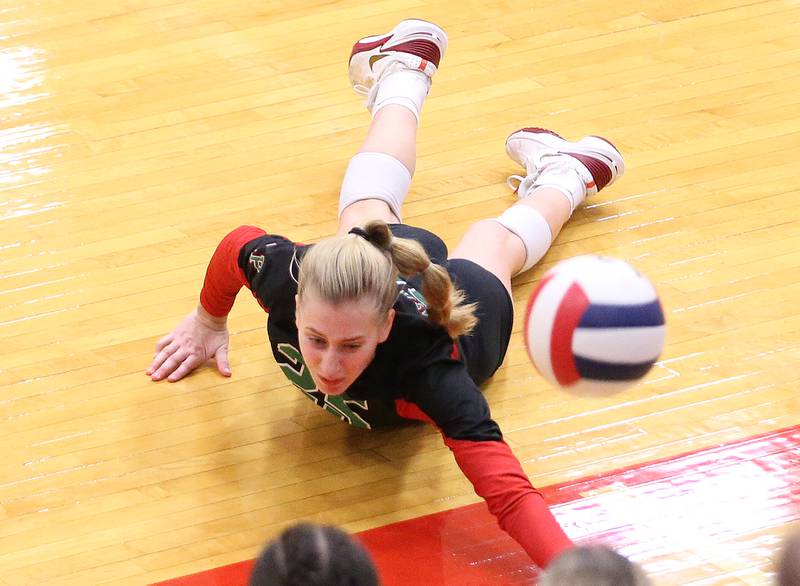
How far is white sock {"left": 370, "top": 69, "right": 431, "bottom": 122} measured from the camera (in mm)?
3322

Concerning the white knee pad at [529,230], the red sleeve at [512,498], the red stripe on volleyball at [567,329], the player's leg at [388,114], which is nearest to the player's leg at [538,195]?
the white knee pad at [529,230]

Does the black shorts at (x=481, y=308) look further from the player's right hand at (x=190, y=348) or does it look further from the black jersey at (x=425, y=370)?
Answer: the player's right hand at (x=190, y=348)

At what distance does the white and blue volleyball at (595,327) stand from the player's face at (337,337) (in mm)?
333

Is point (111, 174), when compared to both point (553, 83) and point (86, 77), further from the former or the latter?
point (553, 83)

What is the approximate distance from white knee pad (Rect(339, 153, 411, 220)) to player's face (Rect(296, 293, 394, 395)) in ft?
2.42

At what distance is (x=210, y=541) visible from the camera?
8.07 feet

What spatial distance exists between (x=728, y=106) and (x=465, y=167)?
3.09 ft

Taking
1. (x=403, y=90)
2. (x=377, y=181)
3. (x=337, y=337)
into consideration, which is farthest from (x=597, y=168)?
(x=337, y=337)

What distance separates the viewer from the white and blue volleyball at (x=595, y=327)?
6.72 feet

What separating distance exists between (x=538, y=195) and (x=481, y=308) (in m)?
0.70

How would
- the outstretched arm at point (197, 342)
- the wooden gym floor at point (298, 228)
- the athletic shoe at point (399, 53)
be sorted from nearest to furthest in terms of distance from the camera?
the wooden gym floor at point (298, 228) → the outstretched arm at point (197, 342) → the athletic shoe at point (399, 53)

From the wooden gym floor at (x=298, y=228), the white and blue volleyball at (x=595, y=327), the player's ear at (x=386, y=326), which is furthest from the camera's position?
the wooden gym floor at (x=298, y=228)

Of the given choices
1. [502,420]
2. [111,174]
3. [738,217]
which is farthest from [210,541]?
[738,217]

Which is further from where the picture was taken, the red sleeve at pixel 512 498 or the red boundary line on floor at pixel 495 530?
the red boundary line on floor at pixel 495 530
